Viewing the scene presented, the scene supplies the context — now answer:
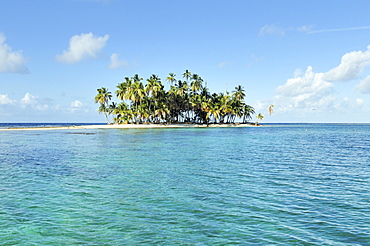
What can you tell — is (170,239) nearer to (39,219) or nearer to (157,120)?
(39,219)

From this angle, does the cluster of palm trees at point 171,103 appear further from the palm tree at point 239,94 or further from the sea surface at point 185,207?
the sea surface at point 185,207

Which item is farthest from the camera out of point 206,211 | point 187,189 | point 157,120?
point 157,120

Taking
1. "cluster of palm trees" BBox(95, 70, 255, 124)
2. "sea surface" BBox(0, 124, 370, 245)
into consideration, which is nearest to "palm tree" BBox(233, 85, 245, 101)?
"cluster of palm trees" BBox(95, 70, 255, 124)

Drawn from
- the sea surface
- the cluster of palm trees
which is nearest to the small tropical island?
the cluster of palm trees

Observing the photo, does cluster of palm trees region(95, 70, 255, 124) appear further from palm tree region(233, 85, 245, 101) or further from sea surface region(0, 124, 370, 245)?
sea surface region(0, 124, 370, 245)

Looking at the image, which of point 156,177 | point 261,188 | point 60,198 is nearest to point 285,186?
point 261,188

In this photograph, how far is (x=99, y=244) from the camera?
8.34 metres

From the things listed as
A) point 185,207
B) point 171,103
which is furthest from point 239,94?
point 185,207

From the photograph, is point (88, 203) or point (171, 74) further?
point (171, 74)

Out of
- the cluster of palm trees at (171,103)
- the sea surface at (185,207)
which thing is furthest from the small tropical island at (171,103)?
the sea surface at (185,207)

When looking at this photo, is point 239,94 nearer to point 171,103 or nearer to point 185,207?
point 171,103

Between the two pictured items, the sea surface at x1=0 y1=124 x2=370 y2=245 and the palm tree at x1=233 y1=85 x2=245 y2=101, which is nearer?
the sea surface at x1=0 y1=124 x2=370 y2=245

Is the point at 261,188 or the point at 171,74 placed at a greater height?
the point at 171,74

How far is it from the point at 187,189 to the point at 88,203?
5.06 meters
